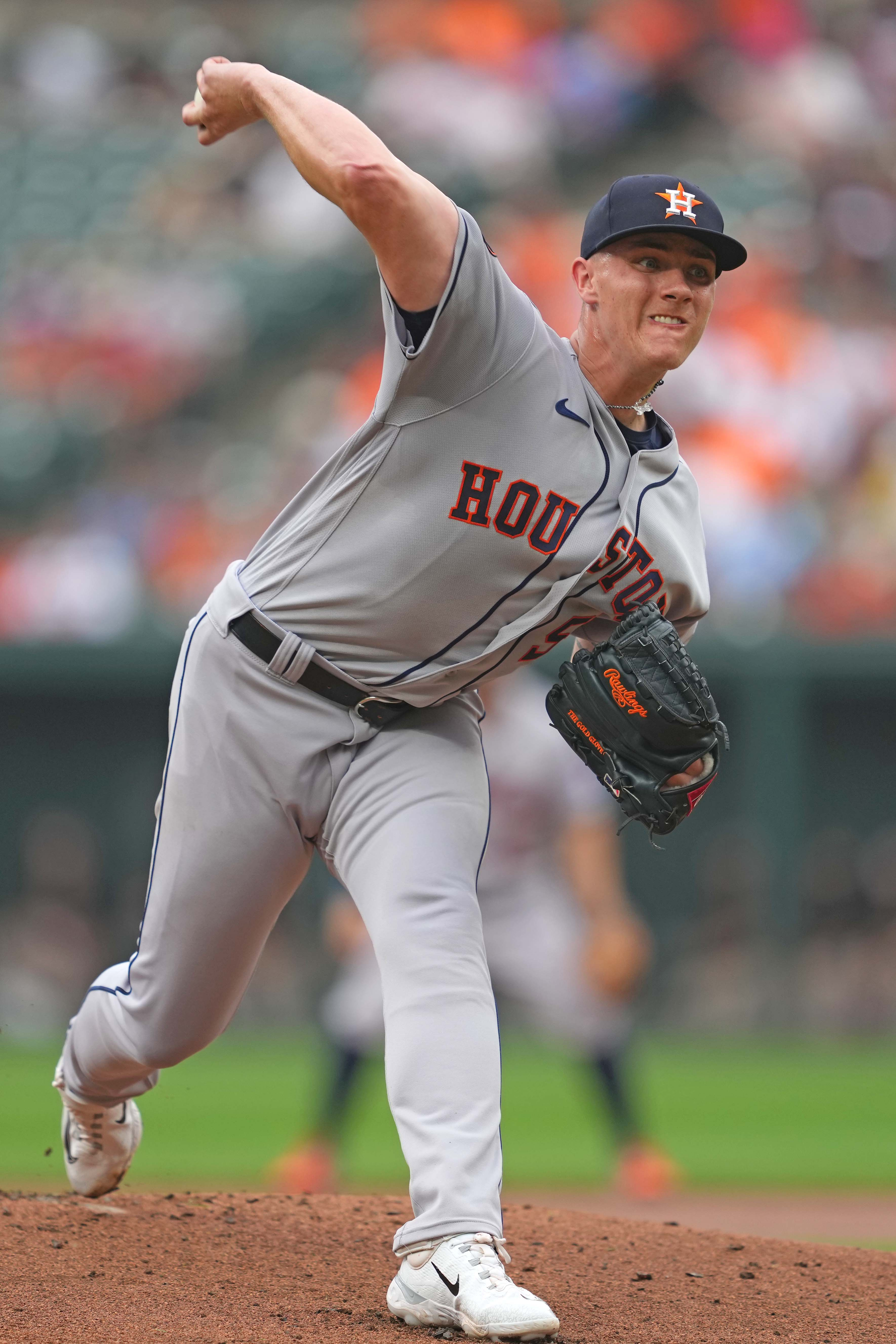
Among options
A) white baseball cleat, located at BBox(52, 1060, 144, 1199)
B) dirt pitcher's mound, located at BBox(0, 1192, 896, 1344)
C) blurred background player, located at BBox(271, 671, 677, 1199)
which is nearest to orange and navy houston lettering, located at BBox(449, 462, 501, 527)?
→ dirt pitcher's mound, located at BBox(0, 1192, 896, 1344)

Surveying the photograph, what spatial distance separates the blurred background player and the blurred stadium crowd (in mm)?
4184

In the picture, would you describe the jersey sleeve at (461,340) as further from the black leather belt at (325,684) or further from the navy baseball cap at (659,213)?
the black leather belt at (325,684)

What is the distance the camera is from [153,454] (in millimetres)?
10797

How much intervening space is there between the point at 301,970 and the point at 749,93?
750 centimetres

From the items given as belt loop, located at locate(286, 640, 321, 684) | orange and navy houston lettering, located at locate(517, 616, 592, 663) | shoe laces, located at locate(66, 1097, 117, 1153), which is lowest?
shoe laces, located at locate(66, 1097, 117, 1153)

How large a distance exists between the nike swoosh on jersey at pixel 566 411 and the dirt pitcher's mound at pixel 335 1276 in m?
1.30

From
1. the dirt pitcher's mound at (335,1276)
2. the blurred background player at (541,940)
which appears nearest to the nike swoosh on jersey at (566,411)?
the dirt pitcher's mound at (335,1276)

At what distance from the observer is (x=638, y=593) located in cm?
248

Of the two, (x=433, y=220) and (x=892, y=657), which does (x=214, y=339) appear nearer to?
(x=892, y=657)

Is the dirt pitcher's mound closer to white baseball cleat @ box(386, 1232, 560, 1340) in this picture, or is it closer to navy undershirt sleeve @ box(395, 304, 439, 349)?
white baseball cleat @ box(386, 1232, 560, 1340)

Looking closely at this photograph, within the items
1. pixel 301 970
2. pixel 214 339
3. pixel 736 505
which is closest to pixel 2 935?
pixel 301 970

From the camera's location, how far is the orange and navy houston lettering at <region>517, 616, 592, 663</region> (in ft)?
8.30

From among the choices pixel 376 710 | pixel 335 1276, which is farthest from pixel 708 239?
pixel 335 1276

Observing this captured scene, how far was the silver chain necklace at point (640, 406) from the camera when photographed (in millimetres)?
2471
